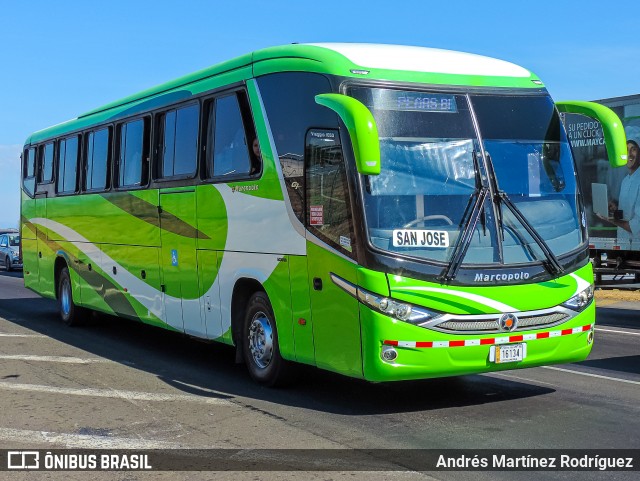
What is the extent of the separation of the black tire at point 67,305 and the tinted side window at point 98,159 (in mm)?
2014

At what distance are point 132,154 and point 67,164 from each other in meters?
3.35

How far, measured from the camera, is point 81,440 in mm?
7363

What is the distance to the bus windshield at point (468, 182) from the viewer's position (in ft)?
26.3

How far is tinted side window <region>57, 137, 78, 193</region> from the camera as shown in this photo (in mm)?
15508

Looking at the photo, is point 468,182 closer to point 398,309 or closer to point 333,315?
point 398,309

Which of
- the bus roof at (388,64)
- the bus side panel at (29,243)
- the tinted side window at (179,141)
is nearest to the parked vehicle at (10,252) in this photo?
the bus side panel at (29,243)

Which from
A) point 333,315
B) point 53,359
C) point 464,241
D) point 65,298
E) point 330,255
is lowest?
point 53,359

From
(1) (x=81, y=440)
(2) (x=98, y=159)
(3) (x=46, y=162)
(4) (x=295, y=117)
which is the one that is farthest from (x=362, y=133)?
(3) (x=46, y=162)

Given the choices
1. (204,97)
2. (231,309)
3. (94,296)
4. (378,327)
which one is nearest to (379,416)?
(378,327)

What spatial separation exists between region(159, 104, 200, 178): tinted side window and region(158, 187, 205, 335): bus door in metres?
0.29

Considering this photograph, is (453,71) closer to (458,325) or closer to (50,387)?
(458,325)

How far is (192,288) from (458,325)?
4210 millimetres

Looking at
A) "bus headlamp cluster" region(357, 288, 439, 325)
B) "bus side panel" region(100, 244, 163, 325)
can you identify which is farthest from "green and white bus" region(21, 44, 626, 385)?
"bus side panel" region(100, 244, 163, 325)

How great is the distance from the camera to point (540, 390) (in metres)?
9.23
